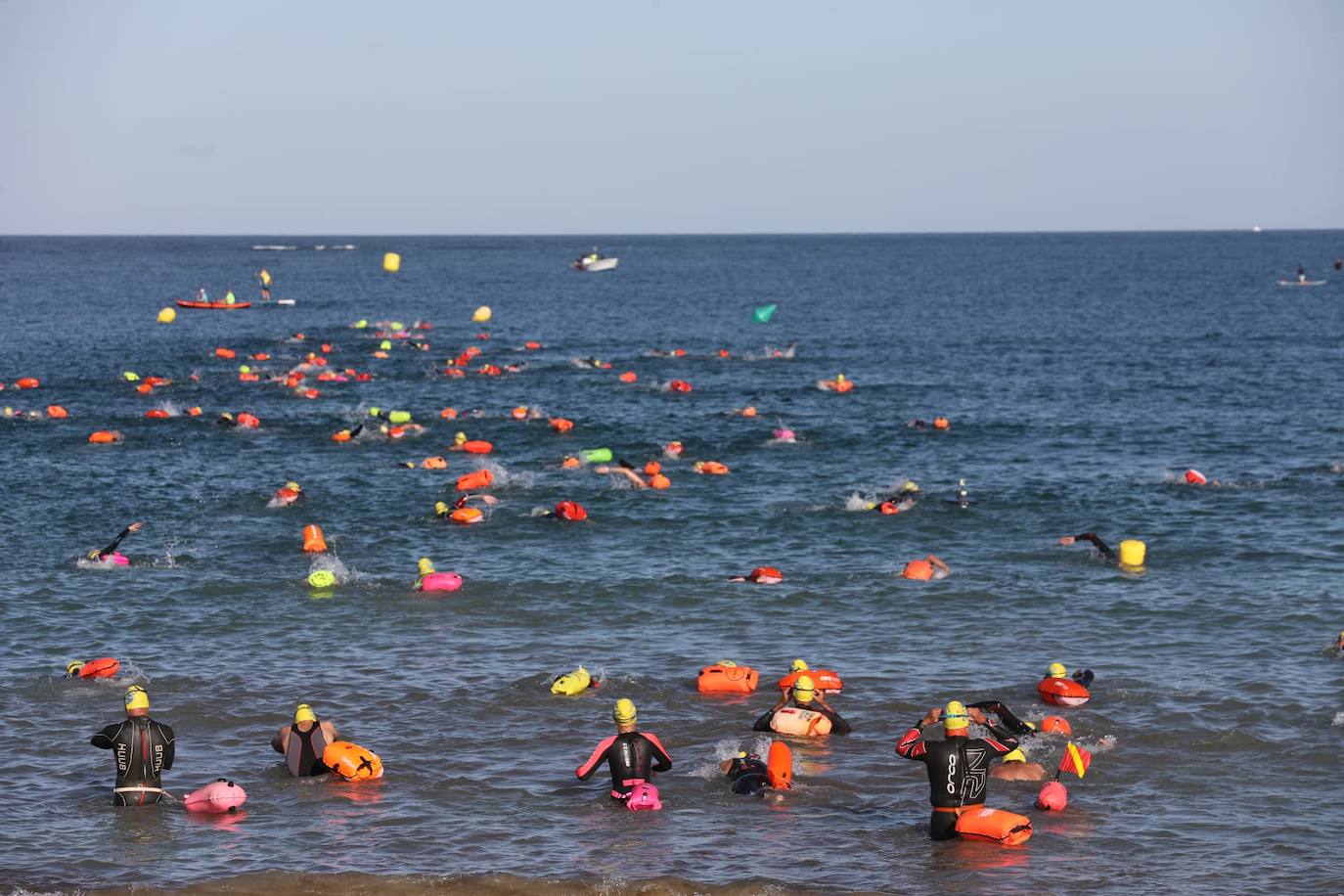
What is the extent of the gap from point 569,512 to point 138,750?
63.4 ft

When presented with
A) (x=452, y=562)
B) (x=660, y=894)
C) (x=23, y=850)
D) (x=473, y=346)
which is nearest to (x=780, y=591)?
(x=452, y=562)

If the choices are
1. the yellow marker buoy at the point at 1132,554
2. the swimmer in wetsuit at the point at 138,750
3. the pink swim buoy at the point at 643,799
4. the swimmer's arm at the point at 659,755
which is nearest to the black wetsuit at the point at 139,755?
the swimmer in wetsuit at the point at 138,750

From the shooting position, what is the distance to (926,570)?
32281 millimetres

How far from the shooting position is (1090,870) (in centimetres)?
1731

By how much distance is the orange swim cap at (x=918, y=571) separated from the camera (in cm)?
3216

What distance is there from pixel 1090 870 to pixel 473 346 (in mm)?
71427

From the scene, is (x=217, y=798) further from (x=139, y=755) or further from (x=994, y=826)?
(x=994, y=826)

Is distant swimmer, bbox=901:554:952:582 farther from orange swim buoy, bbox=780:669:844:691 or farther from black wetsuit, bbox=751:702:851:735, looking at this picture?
black wetsuit, bbox=751:702:851:735

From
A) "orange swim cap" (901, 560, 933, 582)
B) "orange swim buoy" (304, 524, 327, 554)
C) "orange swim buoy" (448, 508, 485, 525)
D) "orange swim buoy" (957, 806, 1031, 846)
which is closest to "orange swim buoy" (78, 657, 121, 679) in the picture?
"orange swim buoy" (304, 524, 327, 554)

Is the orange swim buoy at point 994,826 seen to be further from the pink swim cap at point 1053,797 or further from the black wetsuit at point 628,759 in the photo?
the black wetsuit at point 628,759

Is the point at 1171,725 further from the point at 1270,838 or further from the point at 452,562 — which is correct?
the point at 452,562

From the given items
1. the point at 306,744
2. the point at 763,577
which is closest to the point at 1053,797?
the point at 306,744

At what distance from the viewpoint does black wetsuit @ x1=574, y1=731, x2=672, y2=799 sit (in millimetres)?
19047

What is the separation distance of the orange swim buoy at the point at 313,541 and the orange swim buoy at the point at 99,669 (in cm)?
947
